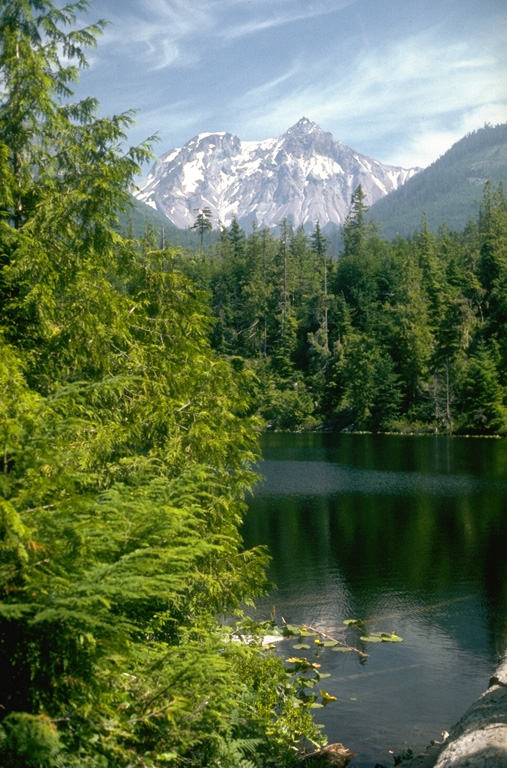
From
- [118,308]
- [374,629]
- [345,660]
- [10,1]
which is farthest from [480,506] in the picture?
[10,1]

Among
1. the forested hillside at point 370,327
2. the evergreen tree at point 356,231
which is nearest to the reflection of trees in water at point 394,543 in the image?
the forested hillside at point 370,327

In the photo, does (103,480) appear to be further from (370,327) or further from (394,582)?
(370,327)

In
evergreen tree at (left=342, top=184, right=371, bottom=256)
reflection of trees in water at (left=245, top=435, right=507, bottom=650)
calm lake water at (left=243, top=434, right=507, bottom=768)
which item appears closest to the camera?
calm lake water at (left=243, top=434, right=507, bottom=768)

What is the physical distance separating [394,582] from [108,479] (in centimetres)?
1158

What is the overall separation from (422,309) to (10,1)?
69601 millimetres

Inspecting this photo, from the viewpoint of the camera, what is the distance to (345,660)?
468 inches

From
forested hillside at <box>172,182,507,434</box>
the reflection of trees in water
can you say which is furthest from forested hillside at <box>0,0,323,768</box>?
forested hillside at <box>172,182,507,434</box>

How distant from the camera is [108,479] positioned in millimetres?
7270

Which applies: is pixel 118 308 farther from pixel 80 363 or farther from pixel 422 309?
pixel 422 309

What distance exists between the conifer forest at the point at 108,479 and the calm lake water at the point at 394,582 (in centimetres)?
111

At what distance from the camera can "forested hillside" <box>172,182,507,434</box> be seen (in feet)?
211

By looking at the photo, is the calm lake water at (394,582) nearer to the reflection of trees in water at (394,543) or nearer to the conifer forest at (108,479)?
the reflection of trees in water at (394,543)

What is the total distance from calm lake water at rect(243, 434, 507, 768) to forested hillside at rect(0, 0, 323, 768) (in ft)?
5.98

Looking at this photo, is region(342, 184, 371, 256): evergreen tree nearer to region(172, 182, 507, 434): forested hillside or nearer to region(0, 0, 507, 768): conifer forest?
region(172, 182, 507, 434): forested hillside
